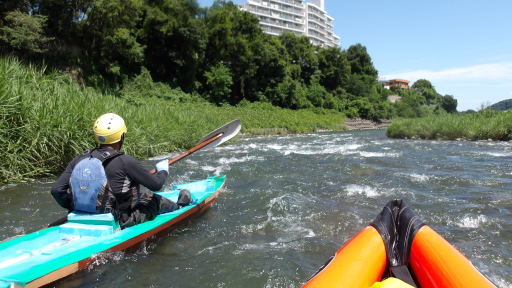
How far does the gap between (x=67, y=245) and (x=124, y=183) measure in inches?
26.5

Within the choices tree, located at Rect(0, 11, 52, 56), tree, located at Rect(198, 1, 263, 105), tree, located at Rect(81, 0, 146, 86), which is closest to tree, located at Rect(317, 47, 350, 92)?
tree, located at Rect(198, 1, 263, 105)

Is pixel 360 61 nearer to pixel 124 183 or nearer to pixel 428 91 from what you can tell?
pixel 428 91

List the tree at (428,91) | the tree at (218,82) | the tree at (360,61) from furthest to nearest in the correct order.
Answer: the tree at (428,91) < the tree at (360,61) < the tree at (218,82)

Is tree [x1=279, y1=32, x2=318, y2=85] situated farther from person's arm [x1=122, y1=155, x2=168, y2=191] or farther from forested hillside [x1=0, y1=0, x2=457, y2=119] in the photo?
person's arm [x1=122, y1=155, x2=168, y2=191]

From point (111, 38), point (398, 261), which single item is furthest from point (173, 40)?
point (398, 261)

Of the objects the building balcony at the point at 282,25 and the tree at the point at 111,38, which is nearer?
the tree at the point at 111,38

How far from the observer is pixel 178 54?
2791 centimetres

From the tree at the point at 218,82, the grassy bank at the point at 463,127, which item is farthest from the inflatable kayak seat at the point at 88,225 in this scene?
the tree at the point at 218,82

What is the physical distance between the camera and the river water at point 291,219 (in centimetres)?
305

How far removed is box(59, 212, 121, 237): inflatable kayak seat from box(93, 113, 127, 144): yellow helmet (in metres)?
0.67

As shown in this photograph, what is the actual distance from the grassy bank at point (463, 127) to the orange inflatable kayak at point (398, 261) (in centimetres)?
1368

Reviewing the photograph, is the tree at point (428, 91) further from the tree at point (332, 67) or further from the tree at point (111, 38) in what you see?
the tree at point (111, 38)

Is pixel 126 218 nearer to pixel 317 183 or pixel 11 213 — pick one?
pixel 11 213

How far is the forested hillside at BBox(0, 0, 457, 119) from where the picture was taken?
19.6m
